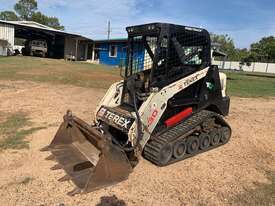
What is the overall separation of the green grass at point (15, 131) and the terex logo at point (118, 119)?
1636mm

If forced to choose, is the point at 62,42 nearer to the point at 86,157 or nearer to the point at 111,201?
the point at 86,157

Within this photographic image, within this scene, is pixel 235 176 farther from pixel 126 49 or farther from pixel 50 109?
pixel 50 109

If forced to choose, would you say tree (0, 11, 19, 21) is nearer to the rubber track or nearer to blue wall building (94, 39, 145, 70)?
blue wall building (94, 39, 145, 70)

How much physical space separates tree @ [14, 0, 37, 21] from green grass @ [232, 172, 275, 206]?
8998 cm

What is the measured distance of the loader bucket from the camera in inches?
153

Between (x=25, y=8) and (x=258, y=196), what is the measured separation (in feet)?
301

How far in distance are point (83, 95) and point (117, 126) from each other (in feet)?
21.0

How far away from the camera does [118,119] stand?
191 inches

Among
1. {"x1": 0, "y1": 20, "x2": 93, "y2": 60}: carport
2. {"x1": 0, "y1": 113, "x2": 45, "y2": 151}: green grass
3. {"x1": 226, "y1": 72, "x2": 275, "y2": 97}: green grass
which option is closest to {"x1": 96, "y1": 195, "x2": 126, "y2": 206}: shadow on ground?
{"x1": 0, "y1": 113, "x2": 45, "y2": 151}: green grass

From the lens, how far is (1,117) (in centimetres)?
720

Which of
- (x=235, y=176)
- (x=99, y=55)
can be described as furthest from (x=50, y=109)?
(x=99, y=55)

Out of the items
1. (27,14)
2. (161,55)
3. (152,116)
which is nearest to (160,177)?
(152,116)

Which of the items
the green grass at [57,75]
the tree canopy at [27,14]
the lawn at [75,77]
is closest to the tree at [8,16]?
the tree canopy at [27,14]

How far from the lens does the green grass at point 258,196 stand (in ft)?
13.1
